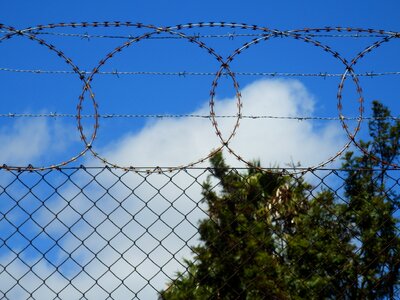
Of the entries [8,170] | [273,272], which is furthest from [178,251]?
[273,272]

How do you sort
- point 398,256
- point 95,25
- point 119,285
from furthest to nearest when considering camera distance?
point 95,25
point 398,256
point 119,285

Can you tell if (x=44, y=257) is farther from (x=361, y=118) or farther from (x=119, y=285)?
(x=361, y=118)

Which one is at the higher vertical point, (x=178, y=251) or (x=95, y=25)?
(x=95, y=25)

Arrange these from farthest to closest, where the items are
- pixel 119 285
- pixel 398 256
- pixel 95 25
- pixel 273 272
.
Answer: pixel 273 272 < pixel 95 25 < pixel 398 256 < pixel 119 285

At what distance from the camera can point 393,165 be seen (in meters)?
3.59

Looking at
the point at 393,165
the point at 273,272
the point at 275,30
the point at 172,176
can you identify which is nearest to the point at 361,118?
the point at 393,165

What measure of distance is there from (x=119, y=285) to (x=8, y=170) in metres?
0.75

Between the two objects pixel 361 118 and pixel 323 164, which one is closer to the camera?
pixel 323 164

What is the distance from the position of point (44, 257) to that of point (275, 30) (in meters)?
1.65

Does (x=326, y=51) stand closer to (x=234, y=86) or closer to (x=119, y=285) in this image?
(x=234, y=86)

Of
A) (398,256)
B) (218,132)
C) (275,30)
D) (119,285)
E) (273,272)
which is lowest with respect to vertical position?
(119,285)

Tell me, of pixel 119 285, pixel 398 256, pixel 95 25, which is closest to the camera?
pixel 119 285

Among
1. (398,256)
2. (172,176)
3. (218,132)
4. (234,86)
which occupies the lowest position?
(398,256)

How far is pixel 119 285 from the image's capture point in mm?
3422
